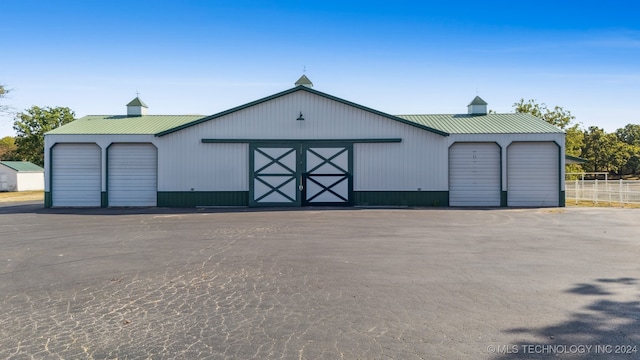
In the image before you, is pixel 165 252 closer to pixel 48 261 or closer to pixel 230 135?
pixel 48 261

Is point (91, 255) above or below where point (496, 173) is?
below

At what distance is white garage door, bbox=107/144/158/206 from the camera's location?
21250 millimetres

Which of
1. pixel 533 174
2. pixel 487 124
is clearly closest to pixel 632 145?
pixel 487 124

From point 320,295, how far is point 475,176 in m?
17.1

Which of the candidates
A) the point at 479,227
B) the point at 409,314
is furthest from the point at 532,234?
the point at 409,314

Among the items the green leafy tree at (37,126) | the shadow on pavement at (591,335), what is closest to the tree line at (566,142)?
the green leafy tree at (37,126)

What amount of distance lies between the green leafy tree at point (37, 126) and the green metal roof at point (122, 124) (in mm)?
37987

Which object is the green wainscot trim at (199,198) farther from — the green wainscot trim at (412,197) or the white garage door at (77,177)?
the green wainscot trim at (412,197)

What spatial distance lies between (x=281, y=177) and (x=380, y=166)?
15.7 feet

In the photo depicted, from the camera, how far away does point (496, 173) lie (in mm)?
21078

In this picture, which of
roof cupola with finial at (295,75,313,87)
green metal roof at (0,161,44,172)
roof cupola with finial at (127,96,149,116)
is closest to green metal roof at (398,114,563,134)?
roof cupola with finial at (295,75,313,87)

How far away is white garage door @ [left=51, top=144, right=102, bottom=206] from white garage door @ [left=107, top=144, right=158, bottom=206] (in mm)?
732

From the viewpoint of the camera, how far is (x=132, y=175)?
21.3 m

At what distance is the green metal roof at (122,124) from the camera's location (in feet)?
71.1
